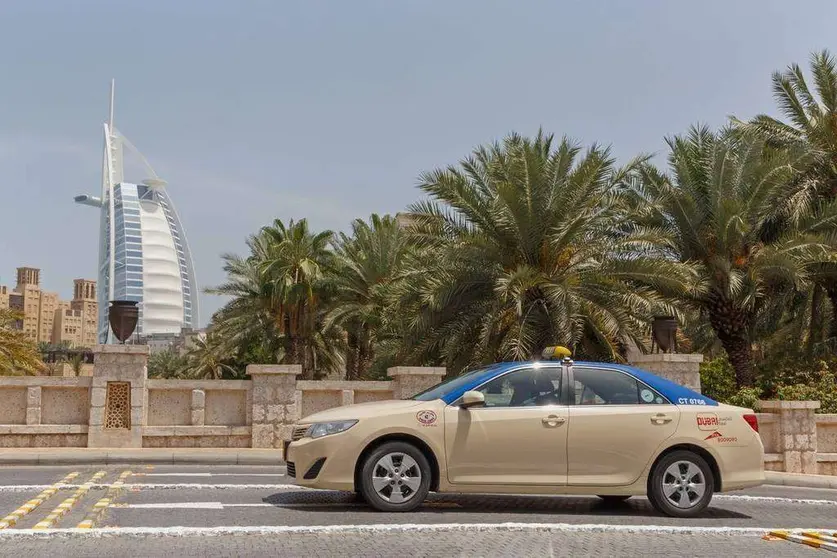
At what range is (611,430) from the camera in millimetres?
9227

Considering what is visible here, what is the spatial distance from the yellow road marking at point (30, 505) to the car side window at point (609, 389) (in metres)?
5.15

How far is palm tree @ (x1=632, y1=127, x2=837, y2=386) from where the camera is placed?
22766 mm

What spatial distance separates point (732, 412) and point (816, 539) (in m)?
1.82

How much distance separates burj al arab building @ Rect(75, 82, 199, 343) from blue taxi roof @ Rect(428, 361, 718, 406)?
17760 cm

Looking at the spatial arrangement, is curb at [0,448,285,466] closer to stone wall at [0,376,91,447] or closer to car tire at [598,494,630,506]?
stone wall at [0,376,91,447]

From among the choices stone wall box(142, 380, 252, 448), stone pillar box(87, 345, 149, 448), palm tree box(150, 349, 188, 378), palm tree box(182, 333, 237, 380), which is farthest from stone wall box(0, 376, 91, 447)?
palm tree box(150, 349, 188, 378)

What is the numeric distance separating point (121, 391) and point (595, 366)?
1044 cm

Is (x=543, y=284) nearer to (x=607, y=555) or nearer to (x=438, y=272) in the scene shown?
(x=438, y=272)

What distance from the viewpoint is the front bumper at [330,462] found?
8750 millimetres

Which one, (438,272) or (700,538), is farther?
(438,272)

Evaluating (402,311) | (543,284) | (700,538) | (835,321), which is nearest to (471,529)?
(700,538)

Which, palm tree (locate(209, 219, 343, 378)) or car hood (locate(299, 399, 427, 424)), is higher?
palm tree (locate(209, 219, 343, 378))

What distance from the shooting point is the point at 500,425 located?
357 inches

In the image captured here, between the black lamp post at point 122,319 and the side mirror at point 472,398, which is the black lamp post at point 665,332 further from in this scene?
the side mirror at point 472,398
